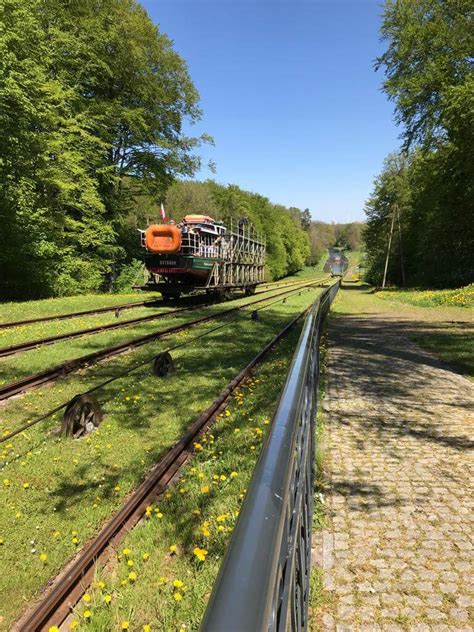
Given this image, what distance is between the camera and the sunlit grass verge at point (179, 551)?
2.65 m

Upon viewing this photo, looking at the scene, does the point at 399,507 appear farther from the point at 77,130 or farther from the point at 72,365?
the point at 77,130

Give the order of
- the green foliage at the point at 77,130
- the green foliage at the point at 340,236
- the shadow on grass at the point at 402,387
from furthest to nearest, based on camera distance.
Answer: the green foliage at the point at 340,236 → the green foliage at the point at 77,130 → the shadow on grass at the point at 402,387

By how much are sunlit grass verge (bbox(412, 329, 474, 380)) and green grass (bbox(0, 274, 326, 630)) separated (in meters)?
3.55

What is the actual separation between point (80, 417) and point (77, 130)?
2281 cm

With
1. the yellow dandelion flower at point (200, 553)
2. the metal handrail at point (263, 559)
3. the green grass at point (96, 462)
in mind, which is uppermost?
the metal handrail at point (263, 559)

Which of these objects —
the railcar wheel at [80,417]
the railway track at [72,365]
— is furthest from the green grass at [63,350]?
the railcar wheel at [80,417]

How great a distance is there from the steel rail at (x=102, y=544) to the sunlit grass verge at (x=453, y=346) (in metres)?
5.57

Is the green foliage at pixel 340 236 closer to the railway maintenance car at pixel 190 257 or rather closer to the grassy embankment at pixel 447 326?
the grassy embankment at pixel 447 326

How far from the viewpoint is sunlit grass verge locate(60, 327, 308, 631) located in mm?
2654

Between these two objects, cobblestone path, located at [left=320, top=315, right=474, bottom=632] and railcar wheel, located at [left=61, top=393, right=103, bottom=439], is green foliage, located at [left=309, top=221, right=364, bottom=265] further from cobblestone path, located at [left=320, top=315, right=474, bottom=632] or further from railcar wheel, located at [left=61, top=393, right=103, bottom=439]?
railcar wheel, located at [left=61, top=393, right=103, bottom=439]

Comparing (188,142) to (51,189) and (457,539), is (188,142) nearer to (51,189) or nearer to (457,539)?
(51,189)

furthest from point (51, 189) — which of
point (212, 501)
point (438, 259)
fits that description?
point (438, 259)

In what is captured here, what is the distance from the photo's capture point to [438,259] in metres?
35.5

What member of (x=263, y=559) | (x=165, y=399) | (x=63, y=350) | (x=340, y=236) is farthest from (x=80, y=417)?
(x=340, y=236)
